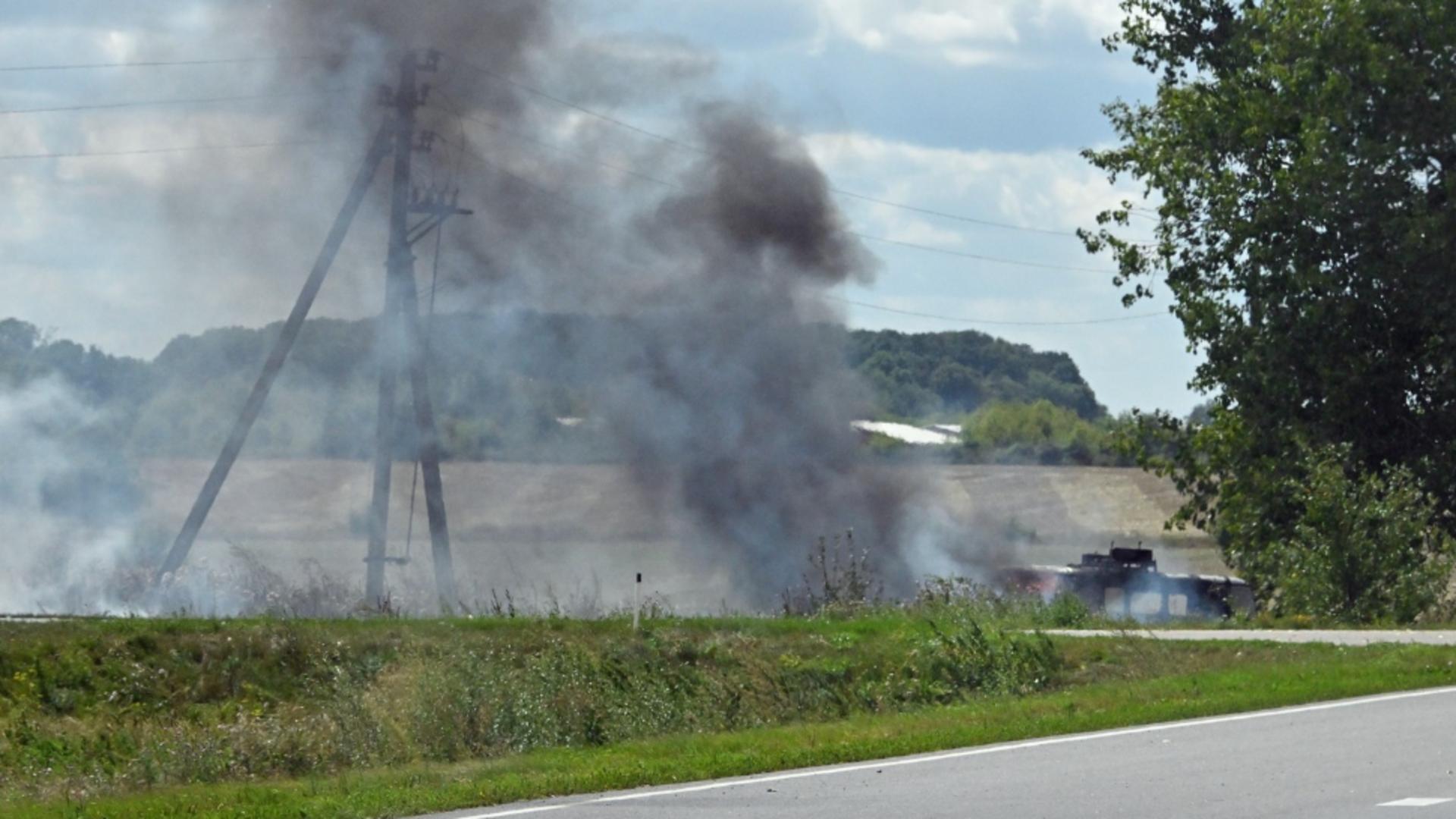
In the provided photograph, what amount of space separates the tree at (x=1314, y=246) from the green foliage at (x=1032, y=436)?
23466 mm

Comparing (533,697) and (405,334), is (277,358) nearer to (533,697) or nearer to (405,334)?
(405,334)

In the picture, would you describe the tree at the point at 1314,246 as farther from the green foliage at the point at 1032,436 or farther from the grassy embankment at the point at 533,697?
the green foliage at the point at 1032,436

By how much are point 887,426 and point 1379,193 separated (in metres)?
22.5

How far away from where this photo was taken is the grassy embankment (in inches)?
519

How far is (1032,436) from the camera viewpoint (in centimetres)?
6544

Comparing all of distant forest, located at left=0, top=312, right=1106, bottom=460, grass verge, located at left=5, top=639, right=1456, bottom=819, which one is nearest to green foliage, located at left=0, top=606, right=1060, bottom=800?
grass verge, located at left=5, top=639, right=1456, bottom=819

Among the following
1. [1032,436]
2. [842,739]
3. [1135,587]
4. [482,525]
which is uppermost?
[1032,436]

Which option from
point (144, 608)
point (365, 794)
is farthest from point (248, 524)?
point (365, 794)

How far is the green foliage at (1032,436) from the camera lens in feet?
202

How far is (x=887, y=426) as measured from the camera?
53.2m

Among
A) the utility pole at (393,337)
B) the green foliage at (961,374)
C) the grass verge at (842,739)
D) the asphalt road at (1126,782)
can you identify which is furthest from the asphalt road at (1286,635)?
the green foliage at (961,374)

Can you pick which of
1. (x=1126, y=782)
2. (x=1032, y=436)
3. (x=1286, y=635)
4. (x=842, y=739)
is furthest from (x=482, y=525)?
(x=1126, y=782)

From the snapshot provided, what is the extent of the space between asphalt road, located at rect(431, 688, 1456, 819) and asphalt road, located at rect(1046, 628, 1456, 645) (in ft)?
26.2

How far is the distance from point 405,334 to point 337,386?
624cm
